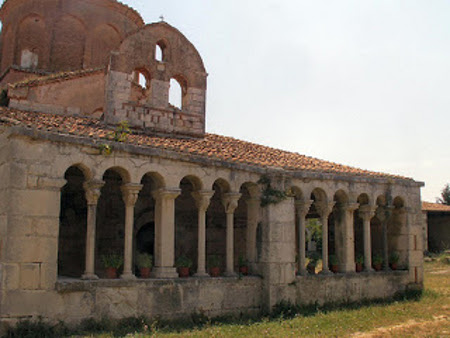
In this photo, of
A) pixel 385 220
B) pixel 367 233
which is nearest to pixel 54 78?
pixel 367 233

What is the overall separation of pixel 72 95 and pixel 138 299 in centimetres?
813

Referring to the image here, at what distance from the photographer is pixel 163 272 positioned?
8891 mm

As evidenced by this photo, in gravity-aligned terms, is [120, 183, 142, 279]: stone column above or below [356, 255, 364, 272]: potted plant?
above

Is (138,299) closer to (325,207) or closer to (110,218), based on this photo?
(110,218)

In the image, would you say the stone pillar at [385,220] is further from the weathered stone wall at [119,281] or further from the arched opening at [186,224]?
the arched opening at [186,224]

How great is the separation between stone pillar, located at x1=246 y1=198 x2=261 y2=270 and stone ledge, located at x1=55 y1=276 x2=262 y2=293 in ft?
1.78

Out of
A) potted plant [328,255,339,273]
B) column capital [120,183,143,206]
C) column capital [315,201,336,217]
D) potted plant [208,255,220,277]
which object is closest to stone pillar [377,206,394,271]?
potted plant [328,255,339,273]

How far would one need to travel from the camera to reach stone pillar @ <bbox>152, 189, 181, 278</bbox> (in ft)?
29.3

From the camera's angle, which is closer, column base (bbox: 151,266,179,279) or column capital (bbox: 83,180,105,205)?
column capital (bbox: 83,180,105,205)

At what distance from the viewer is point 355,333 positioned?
Result: 8523 millimetres

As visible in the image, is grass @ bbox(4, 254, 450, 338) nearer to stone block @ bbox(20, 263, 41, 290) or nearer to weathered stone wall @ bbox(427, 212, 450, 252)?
stone block @ bbox(20, 263, 41, 290)

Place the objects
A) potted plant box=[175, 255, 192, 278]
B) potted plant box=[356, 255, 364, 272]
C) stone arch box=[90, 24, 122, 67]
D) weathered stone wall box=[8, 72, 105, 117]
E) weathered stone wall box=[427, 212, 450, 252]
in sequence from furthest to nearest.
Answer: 1. weathered stone wall box=[427, 212, 450, 252]
2. stone arch box=[90, 24, 122, 67]
3. weathered stone wall box=[8, 72, 105, 117]
4. potted plant box=[356, 255, 364, 272]
5. potted plant box=[175, 255, 192, 278]

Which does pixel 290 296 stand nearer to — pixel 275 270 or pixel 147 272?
pixel 275 270

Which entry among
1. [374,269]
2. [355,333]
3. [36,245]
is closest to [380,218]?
[374,269]
